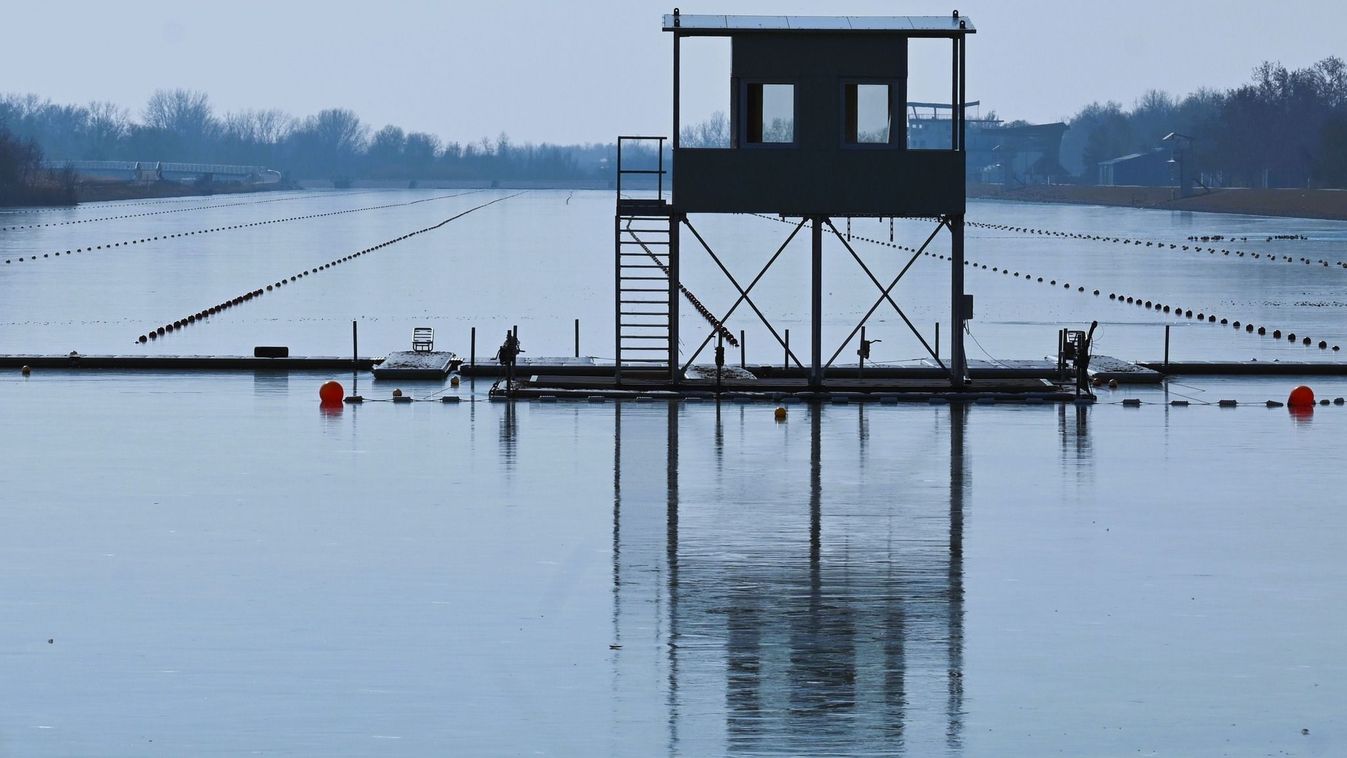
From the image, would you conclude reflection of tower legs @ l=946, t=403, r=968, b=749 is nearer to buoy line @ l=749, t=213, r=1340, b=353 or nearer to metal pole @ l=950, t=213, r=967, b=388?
metal pole @ l=950, t=213, r=967, b=388

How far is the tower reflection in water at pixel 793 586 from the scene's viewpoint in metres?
13.8

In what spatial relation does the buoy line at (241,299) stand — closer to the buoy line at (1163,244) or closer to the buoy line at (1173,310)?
the buoy line at (1173,310)

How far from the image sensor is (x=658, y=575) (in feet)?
61.7

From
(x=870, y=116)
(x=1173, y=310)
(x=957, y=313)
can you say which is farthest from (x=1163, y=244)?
(x=870, y=116)

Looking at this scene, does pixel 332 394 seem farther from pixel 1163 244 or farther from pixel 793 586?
pixel 1163 244

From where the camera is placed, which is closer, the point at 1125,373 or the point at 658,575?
the point at 658,575

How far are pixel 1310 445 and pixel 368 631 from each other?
17.8 meters

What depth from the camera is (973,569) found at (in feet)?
63.3

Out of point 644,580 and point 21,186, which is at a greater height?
point 21,186

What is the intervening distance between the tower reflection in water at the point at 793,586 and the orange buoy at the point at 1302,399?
24.6 feet

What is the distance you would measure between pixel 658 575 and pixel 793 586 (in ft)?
A: 4.58

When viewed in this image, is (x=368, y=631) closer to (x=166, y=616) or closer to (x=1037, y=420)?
(x=166, y=616)

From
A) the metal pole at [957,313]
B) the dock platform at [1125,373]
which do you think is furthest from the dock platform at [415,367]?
the dock platform at [1125,373]

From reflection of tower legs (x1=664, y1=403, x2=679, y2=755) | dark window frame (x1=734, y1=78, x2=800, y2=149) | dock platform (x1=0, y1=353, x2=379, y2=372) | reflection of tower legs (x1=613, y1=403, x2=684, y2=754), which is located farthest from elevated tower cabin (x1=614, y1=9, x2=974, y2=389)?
dock platform (x1=0, y1=353, x2=379, y2=372)
